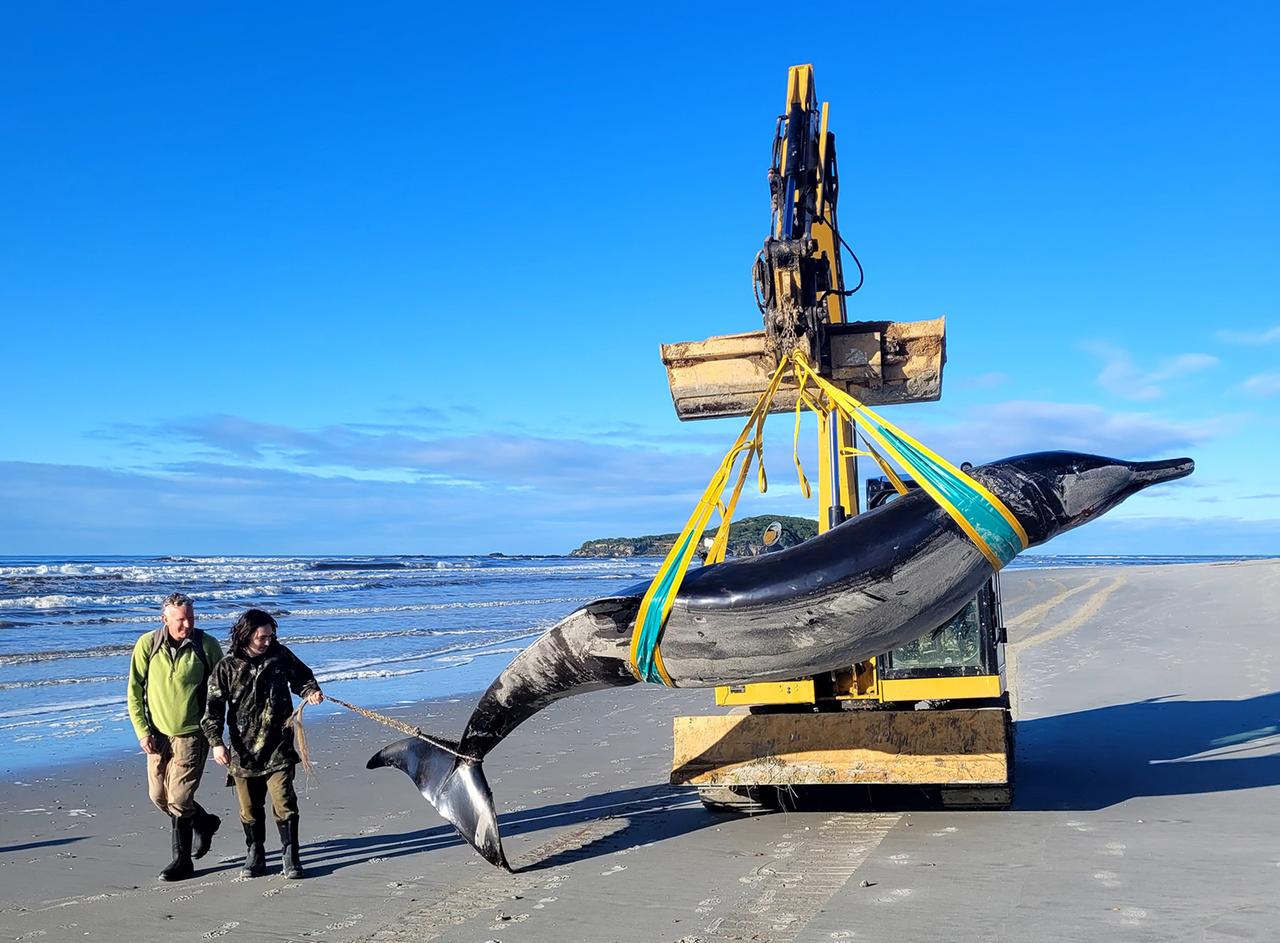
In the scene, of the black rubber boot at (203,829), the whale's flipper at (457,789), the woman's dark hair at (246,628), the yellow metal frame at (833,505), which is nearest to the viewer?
the whale's flipper at (457,789)

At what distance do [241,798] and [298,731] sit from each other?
23.2 inches

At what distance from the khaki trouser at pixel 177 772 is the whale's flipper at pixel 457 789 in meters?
1.06

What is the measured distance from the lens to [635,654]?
18.7ft

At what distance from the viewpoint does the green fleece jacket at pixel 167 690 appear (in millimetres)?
6902

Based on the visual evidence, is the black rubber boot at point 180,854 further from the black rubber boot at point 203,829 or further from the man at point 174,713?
the black rubber boot at point 203,829

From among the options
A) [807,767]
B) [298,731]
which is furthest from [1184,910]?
[298,731]

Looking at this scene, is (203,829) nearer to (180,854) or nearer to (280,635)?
(180,854)

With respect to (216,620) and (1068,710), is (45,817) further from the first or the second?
(216,620)

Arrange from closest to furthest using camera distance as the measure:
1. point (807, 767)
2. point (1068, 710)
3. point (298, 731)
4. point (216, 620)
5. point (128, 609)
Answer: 1. point (298, 731)
2. point (807, 767)
3. point (1068, 710)
4. point (216, 620)
5. point (128, 609)

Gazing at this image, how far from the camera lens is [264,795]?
672cm

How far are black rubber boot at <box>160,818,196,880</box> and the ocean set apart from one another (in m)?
4.64

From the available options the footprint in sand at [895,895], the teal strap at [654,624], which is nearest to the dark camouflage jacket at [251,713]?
the teal strap at [654,624]

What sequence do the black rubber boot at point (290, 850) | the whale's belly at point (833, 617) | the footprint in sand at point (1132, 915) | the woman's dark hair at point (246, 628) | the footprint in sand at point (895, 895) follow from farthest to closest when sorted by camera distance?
the woman's dark hair at point (246, 628)
the black rubber boot at point (290, 850)
the footprint in sand at point (895, 895)
the whale's belly at point (833, 617)
the footprint in sand at point (1132, 915)

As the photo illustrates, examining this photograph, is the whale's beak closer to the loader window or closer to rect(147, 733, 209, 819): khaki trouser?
the loader window
